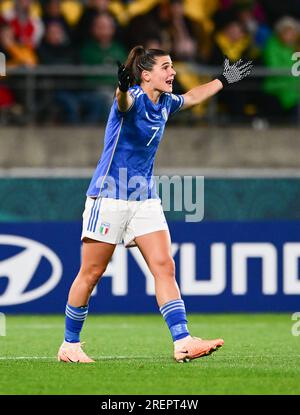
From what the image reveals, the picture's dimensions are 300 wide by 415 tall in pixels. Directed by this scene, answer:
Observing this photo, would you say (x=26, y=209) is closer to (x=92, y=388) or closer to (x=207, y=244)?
(x=207, y=244)

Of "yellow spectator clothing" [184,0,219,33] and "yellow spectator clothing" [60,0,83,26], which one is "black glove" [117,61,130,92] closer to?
"yellow spectator clothing" [60,0,83,26]

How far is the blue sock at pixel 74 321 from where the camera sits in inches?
328

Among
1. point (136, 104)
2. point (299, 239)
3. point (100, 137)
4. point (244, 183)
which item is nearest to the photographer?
point (136, 104)

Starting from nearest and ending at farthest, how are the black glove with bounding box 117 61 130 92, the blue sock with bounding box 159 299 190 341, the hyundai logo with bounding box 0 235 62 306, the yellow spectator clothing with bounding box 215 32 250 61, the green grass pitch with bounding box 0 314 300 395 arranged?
the green grass pitch with bounding box 0 314 300 395 < the black glove with bounding box 117 61 130 92 < the blue sock with bounding box 159 299 190 341 < the hyundai logo with bounding box 0 235 62 306 < the yellow spectator clothing with bounding box 215 32 250 61

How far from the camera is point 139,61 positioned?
831 cm

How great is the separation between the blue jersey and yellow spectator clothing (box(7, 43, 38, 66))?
24.0 feet

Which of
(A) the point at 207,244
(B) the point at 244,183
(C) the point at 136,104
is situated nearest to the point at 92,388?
(C) the point at 136,104

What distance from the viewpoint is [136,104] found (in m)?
8.13

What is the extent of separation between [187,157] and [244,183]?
1.40 m

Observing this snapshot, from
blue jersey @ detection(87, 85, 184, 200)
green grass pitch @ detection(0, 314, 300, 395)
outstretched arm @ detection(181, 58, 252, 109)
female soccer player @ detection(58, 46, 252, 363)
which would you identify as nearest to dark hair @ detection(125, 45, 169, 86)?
female soccer player @ detection(58, 46, 252, 363)

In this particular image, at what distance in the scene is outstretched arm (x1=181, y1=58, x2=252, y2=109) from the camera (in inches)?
345

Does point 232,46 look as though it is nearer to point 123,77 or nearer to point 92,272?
point 92,272

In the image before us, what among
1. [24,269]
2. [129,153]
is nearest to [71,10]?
[24,269]

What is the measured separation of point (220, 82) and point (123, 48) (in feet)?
22.4
